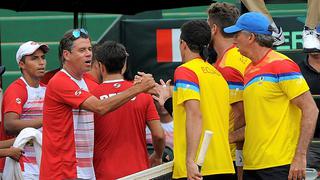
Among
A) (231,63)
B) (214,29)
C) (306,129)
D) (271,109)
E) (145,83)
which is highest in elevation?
(214,29)

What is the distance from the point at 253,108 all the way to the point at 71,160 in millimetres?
1263

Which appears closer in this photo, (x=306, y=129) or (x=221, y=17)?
(x=306, y=129)

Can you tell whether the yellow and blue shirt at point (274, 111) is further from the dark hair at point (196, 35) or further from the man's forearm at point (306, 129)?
the dark hair at point (196, 35)

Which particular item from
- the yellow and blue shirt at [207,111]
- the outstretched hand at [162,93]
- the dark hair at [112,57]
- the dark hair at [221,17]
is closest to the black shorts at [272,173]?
the yellow and blue shirt at [207,111]

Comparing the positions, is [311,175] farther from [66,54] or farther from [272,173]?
[66,54]

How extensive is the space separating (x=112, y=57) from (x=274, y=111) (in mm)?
1236

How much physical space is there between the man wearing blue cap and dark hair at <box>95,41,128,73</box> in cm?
87

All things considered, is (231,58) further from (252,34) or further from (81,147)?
(81,147)

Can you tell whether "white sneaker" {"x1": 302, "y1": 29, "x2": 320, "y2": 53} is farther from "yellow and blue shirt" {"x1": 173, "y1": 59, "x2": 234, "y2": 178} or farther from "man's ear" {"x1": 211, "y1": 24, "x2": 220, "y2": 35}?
"yellow and blue shirt" {"x1": 173, "y1": 59, "x2": 234, "y2": 178}

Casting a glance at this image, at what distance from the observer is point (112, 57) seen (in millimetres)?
5695

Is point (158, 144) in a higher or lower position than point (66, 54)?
→ lower

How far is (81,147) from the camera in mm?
5461

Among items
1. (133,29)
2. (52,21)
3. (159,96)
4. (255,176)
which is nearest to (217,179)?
(255,176)

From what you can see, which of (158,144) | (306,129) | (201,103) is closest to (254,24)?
(201,103)
